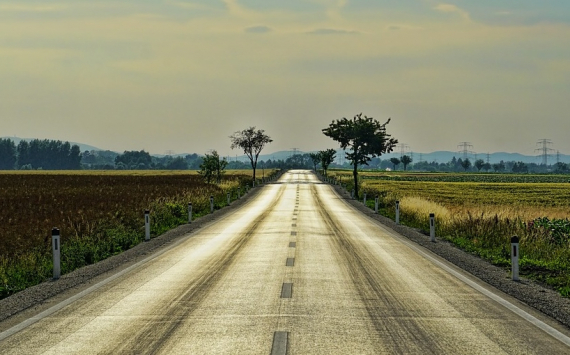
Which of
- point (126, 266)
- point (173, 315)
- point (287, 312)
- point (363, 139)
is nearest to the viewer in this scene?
point (173, 315)

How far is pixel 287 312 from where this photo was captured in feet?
29.0

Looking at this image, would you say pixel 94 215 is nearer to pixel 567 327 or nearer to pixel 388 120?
pixel 567 327

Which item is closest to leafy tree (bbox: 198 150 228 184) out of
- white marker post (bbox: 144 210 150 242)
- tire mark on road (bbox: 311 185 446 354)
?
white marker post (bbox: 144 210 150 242)

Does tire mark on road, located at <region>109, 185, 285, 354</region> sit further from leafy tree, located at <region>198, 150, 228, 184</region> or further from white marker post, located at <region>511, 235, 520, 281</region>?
leafy tree, located at <region>198, 150, 228, 184</region>

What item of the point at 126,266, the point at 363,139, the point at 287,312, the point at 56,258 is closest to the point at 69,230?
the point at 126,266

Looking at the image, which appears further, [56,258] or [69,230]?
[69,230]

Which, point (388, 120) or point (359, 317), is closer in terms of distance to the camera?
point (359, 317)

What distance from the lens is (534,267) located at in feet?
45.5

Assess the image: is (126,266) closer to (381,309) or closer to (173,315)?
(173,315)

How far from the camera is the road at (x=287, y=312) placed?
709 cm

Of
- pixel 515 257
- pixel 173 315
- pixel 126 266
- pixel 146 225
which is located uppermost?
pixel 515 257

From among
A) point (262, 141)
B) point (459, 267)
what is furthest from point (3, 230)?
point (262, 141)

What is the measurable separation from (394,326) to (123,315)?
12.5 ft

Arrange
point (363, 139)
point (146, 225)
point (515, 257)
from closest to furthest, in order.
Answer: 1. point (515, 257)
2. point (146, 225)
3. point (363, 139)
